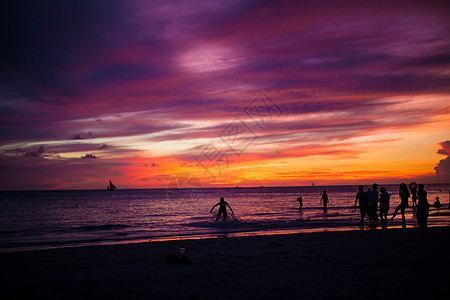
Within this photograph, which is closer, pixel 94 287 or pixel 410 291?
pixel 410 291

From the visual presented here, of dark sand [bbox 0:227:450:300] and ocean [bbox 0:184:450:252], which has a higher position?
dark sand [bbox 0:227:450:300]

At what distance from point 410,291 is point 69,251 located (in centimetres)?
1236

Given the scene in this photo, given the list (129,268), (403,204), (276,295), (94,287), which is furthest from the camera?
(403,204)

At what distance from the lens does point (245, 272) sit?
29.0ft

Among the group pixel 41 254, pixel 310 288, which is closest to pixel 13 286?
pixel 41 254

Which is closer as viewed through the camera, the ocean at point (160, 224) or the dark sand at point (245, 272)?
the dark sand at point (245, 272)

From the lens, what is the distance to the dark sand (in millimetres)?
7102

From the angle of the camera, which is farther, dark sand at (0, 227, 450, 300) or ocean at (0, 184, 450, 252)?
ocean at (0, 184, 450, 252)

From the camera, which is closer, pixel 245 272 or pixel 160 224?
pixel 245 272

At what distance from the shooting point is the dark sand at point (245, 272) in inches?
280

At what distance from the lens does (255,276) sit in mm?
8383

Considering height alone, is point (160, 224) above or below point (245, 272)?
below

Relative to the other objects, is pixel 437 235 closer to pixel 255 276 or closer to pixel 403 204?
pixel 403 204

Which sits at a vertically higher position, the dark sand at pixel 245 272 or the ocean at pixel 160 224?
the dark sand at pixel 245 272
